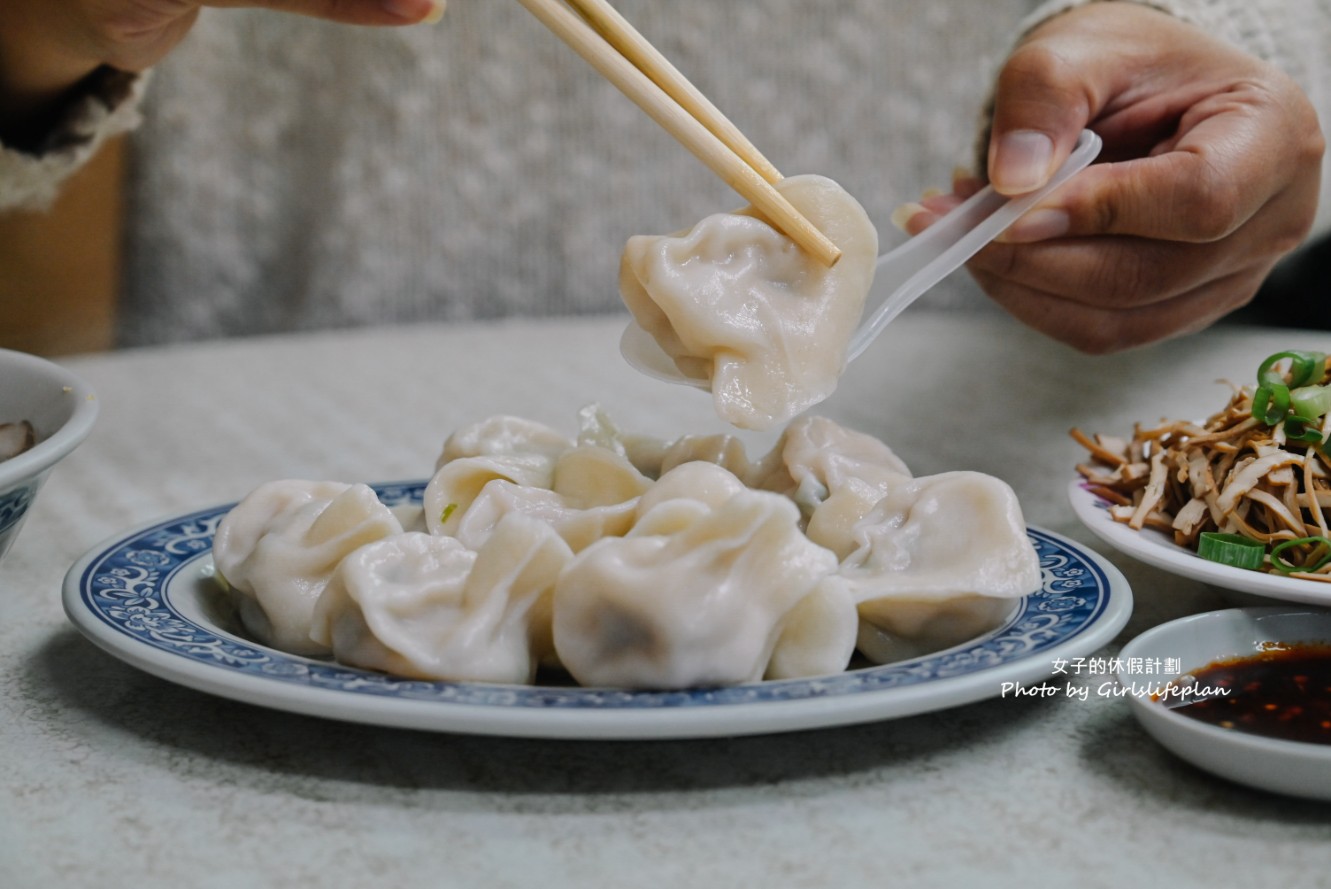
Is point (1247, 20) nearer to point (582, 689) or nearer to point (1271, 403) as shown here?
point (1271, 403)

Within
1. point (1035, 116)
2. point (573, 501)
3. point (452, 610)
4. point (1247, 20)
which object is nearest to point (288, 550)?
point (452, 610)

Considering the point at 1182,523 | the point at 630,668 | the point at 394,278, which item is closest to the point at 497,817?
the point at 630,668

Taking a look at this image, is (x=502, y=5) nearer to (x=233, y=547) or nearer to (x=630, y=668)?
(x=233, y=547)

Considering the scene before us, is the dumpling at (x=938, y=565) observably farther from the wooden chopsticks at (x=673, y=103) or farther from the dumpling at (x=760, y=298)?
the wooden chopsticks at (x=673, y=103)

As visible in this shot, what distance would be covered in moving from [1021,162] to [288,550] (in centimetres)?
103

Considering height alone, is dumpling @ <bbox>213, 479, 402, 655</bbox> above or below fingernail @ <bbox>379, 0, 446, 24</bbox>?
below

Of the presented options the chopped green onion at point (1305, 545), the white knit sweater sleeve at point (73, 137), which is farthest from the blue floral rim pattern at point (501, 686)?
the white knit sweater sleeve at point (73, 137)

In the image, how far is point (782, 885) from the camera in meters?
0.92

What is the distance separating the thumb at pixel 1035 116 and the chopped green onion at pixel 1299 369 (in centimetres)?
37

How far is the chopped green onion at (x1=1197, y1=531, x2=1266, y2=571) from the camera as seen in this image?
136 cm

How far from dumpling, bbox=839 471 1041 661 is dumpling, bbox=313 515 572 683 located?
316 mm

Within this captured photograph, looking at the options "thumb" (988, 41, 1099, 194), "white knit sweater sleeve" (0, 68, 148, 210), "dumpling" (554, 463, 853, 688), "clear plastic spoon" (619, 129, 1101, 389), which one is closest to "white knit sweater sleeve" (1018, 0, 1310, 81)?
"thumb" (988, 41, 1099, 194)

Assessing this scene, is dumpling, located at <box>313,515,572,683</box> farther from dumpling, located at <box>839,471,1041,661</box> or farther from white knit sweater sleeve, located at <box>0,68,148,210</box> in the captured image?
white knit sweater sleeve, located at <box>0,68,148,210</box>

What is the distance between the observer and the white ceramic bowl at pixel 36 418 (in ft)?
4.03
